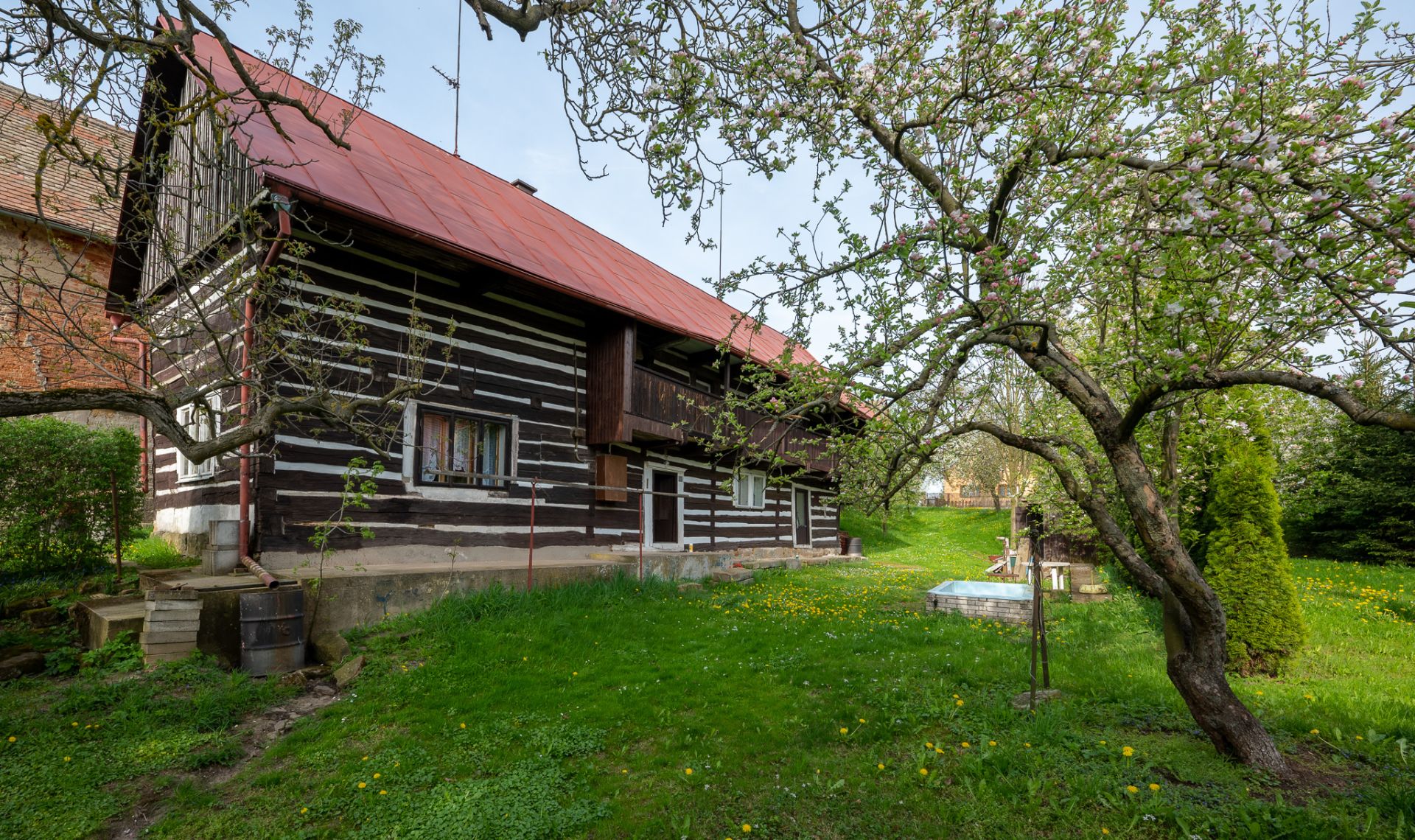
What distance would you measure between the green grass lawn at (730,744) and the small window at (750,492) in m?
8.67

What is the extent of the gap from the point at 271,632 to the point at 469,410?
161 inches

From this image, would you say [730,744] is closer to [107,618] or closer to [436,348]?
[107,618]

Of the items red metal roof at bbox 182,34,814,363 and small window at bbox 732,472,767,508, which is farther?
small window at bbox 732,472,767,508

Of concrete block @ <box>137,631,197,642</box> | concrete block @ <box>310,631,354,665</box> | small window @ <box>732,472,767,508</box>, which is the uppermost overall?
small window @ <box>732,472,767,508</box>

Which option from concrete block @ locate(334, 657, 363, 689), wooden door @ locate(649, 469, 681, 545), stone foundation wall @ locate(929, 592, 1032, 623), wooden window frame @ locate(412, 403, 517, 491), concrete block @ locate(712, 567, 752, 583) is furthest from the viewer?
wooden door @ locate(649, 469, 681, 545)

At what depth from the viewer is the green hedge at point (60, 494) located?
771 cm

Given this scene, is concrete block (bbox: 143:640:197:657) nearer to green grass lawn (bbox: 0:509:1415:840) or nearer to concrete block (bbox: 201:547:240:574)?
green grass lawn (bbox: 0:509:1415:840)

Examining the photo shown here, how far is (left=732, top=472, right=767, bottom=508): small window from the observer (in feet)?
55.1

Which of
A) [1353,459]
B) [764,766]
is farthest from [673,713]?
[1353,459]

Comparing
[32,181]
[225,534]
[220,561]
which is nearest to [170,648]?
[220,561]

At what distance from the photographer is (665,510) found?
15.4 m

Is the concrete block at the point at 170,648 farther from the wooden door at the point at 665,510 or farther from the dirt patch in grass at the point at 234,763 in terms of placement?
the wooden door at the point at 665,510

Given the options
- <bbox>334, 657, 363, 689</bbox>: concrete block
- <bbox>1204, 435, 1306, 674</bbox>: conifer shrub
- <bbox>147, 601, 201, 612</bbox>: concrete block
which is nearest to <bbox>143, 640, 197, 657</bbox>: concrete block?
<bbox>147, 601, 201, 612</bbox>: concrete block

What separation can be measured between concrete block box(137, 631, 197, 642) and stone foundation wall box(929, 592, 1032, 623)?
9.21 m
